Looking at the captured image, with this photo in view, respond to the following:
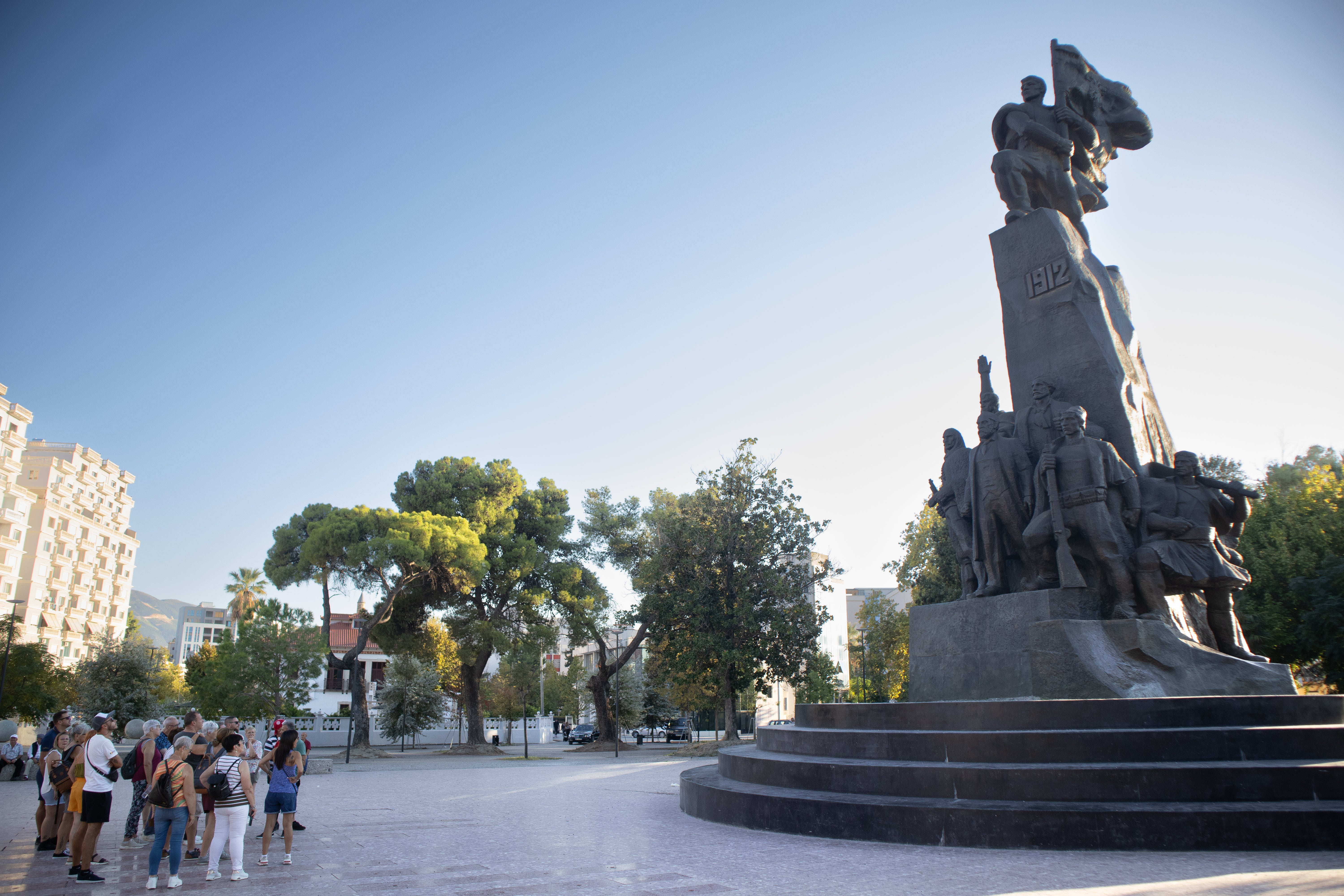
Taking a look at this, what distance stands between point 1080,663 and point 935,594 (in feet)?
77.6

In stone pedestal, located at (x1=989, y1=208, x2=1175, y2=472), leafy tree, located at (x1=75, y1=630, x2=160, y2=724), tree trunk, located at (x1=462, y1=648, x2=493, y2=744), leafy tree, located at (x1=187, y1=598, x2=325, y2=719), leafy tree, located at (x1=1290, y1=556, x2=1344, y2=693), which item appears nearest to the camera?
stone pedestal, located at (x1=989, y1=208, x2=1175, y2=472)

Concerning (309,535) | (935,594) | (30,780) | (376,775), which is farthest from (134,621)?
(935,594)

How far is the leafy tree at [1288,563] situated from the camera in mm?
20328

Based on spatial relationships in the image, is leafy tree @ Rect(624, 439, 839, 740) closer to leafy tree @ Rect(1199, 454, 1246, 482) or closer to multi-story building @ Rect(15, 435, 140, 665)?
leafy tree @ Rect(1199, 454, 1246, 482)

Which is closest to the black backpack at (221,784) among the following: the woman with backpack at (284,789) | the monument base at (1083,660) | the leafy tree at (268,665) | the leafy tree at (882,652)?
the woman with backpack at (284,789)

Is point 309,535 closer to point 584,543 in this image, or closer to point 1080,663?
point 584,543

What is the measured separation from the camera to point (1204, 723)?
7.31m

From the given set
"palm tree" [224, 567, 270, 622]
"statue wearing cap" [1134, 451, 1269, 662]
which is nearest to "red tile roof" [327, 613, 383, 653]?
"palm tree" [224, 567, 270, 622]

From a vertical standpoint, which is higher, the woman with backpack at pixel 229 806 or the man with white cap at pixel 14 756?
the woman with backpack at pixel 229 806

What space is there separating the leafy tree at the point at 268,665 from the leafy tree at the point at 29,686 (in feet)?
21.4

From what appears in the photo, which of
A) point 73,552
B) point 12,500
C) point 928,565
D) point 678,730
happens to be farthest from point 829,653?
point 73,552

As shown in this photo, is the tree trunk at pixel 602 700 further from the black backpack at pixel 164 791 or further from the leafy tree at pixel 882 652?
the black backpack at pixel 164 791

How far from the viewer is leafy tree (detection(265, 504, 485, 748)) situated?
103ft

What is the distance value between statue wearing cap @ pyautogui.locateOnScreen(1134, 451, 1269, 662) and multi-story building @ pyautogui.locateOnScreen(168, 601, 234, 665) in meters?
82.1
